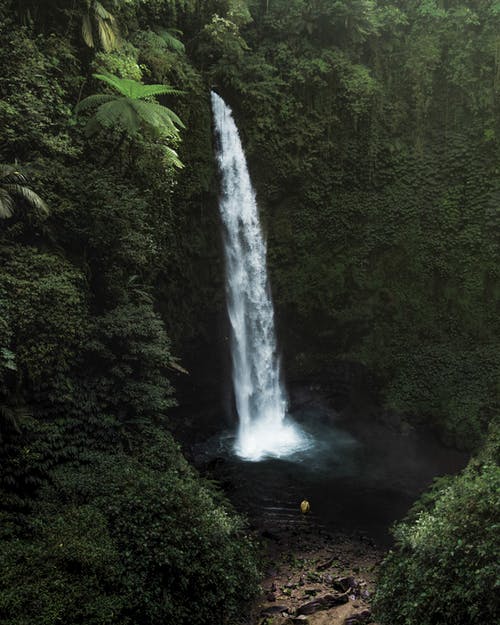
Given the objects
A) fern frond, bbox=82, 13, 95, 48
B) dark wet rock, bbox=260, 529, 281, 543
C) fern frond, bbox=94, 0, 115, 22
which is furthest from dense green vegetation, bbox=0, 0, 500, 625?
dark wet rock, bbox=260, 529, 281, 543

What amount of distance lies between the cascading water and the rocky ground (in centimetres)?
493

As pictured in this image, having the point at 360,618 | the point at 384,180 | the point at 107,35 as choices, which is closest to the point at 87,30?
the point at 107,35

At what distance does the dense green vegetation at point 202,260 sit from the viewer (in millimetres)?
6734

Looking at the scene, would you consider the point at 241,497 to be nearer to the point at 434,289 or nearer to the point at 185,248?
the point at 185,248

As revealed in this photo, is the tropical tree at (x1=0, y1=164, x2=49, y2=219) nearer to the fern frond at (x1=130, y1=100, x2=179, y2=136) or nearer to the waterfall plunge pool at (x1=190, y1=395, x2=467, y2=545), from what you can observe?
the fern frond at (x1=130, y1=100, x2=179, y2=136)

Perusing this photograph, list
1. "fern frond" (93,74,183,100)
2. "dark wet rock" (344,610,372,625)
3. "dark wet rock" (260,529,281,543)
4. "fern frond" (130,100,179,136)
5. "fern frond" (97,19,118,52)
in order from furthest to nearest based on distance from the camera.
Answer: "dark wet rock" (260,529,281,543), "fern frond" (97,19,118,52), "fern frond" (93,74,183,100), "fern frond" (130,100,179,136), "dark wet rock" (344,610,372,625)

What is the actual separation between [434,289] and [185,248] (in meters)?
8.99

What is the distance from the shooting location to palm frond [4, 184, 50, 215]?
8.05 meters

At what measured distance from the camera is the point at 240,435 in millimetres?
16141

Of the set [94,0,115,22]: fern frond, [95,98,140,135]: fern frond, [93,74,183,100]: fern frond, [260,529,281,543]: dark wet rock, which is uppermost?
[94,0,115,22]: fern frond

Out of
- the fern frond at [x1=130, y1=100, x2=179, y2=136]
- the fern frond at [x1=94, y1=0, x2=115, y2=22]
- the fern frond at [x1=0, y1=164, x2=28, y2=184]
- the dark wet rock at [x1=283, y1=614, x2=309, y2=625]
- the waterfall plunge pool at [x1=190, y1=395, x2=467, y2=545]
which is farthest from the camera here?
the waterfall plunge pool at [x1=190, y1=395, x2=467, y2=545]

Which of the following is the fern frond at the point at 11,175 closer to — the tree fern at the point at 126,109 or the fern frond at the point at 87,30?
the tree fern at the point at 126,109

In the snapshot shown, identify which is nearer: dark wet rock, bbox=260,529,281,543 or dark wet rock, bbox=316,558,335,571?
dark wet rock, bbox=316,558,335,571

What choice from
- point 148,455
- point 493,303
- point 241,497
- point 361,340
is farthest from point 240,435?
point 493,303
